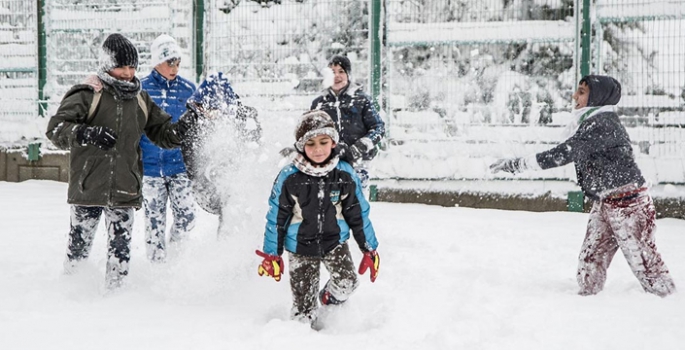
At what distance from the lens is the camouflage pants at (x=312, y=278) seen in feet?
12.8

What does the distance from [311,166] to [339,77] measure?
7.79 feet

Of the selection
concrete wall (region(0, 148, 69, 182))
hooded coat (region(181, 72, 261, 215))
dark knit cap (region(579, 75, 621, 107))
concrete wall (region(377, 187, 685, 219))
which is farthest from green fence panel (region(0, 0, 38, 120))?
dark knit cap (region(579, 75, 621, 107))

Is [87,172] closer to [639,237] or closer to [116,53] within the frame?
[116,53]

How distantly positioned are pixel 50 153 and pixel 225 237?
6.55 meters

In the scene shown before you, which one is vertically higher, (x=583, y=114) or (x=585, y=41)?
(x=585, y=41)

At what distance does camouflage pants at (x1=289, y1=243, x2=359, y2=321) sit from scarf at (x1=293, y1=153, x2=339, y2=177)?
1.51 ft

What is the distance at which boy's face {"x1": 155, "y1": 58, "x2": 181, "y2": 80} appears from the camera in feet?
16.7

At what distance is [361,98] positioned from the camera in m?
6.04

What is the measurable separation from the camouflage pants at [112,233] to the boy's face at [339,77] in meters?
2.26

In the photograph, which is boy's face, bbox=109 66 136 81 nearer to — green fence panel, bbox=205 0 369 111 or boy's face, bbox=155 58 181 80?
boy's face, bbox=155 58 181 80

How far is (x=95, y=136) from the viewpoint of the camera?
13.3ft

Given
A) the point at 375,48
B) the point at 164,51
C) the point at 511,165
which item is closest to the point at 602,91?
the point at 511,165

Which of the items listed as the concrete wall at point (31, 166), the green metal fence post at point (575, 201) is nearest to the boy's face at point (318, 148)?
the green metal fence post at point (575, 201)

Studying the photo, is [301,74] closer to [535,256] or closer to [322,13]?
[322,13]
